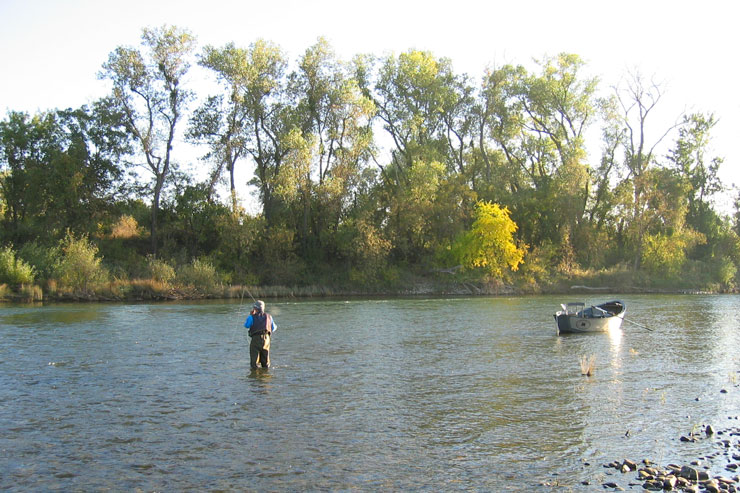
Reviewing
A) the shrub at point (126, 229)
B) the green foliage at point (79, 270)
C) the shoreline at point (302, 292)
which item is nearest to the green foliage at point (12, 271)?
the shoreline at point (302, 292)

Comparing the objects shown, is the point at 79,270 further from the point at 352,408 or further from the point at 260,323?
the point at 352,408

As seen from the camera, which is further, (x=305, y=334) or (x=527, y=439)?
(x=305, y=334)

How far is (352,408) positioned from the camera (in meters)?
15.4

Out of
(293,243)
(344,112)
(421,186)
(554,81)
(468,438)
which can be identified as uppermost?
(554,81)

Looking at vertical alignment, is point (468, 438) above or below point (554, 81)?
below

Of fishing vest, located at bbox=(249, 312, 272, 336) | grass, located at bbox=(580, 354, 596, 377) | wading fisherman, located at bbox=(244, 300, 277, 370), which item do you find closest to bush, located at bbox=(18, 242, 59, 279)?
wading fisherman, located at bbox=(244, 300, 277, 370)

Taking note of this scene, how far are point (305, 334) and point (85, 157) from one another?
42.7 meters

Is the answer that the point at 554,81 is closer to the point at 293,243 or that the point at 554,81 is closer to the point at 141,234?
the point at 293,243

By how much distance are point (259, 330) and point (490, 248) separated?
159 ft

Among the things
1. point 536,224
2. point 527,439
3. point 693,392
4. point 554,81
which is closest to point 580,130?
point 554,81

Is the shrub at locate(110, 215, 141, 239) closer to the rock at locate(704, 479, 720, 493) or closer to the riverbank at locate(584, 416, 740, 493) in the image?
the riverbank at locate(584, 416, 740, 493)

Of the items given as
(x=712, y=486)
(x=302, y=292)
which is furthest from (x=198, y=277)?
(x=712, y=486)

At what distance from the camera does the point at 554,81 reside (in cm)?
7494

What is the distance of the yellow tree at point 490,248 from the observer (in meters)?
65.0
